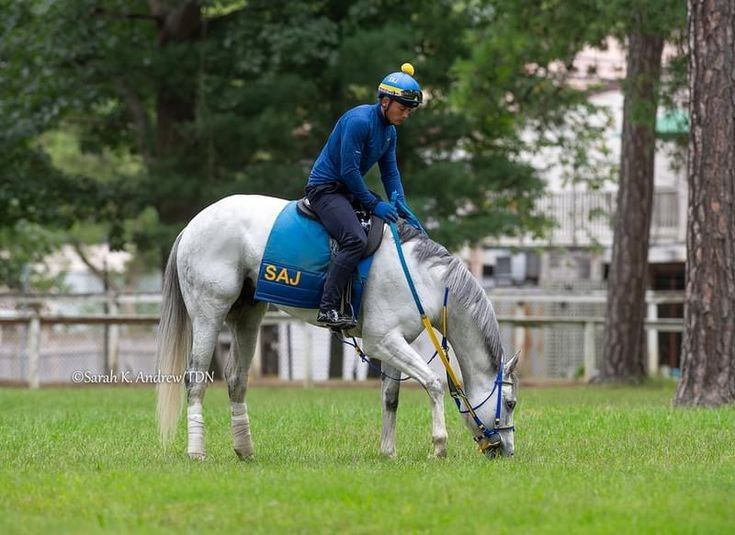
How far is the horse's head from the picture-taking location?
10.3 metres

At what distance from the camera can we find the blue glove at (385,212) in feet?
34.1

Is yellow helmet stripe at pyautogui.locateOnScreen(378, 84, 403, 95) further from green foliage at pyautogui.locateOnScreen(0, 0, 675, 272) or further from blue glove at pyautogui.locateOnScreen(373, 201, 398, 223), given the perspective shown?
green foliage at pyautogui.locateOnScreen(0, 0, 675, 272)

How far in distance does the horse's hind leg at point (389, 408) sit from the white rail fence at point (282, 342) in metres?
13.7

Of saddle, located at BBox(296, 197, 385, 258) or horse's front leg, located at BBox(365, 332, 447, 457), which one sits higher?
saddle, located at BBox(296, 197, 385, 258)

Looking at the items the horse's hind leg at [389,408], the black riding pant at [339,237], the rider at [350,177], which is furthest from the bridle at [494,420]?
the black riding pant at [339,237]

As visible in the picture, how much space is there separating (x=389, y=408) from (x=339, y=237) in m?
1.42

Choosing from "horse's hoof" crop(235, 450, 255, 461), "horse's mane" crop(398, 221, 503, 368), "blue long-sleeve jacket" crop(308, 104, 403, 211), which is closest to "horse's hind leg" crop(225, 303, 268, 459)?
"horse's hoof" crop(235, 450, 255, 461)

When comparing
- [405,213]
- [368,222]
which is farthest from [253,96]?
[368,222]

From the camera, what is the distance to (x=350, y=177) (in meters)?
10.2

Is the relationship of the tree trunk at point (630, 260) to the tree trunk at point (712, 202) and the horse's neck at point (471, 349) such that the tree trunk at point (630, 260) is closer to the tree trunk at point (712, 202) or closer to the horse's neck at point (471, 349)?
the tree trunk at point (712, 202)

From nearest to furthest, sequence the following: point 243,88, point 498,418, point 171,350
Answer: point 498,418
point 171,350
point 243,88

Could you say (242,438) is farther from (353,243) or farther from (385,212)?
(385,212)

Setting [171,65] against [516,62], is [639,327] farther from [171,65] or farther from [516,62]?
[171,65]

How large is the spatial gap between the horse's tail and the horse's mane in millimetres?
1885
